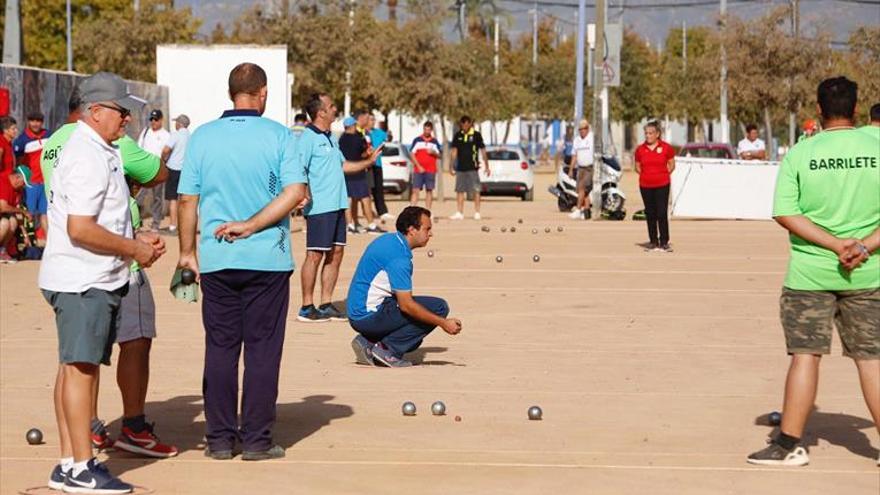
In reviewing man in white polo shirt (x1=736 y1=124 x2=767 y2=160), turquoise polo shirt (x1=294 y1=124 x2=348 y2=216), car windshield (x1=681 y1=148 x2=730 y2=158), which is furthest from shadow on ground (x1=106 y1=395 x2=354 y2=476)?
car windshield (x1=681 y1=148 x2=730 y2=158)

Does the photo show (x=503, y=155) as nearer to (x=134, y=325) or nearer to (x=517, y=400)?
(x=517, y=400)

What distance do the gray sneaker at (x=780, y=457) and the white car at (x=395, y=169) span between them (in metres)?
35.0

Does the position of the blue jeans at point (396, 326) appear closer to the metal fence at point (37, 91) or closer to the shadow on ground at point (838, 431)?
the shadow on ground at point (838, 431)

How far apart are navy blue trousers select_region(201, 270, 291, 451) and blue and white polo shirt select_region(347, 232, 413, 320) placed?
3334 millimetres

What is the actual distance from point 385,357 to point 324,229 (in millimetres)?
2846

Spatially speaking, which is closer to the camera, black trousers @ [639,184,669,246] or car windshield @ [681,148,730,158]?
black trousers @ [639,184,669,246]

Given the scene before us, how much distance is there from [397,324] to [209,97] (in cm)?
2267

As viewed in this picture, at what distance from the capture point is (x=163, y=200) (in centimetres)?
2897

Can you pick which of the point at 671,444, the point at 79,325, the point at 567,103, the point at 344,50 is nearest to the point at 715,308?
the point at 671,444

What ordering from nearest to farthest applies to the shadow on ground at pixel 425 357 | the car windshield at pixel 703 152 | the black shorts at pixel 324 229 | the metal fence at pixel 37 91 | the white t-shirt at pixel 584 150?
the shadow on ground at pixel 425 357 → the black shorts at pixel 324 229 → the metal fence at pixel 37 91 → the white t-shirt at pixel 584 150 → the car windshield at pixel 703 152

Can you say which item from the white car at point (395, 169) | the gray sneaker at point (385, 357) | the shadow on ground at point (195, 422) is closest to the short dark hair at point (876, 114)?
the gray sneaker at point (385, 357)

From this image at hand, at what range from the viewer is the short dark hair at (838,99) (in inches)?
354

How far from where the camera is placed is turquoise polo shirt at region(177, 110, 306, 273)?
9000mm

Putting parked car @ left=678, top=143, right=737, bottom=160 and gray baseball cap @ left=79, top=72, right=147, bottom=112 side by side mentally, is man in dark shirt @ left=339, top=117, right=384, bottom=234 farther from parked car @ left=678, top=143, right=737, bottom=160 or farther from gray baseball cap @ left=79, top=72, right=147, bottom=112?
parked car @ left=678, top=143, right=737, bottom=160
